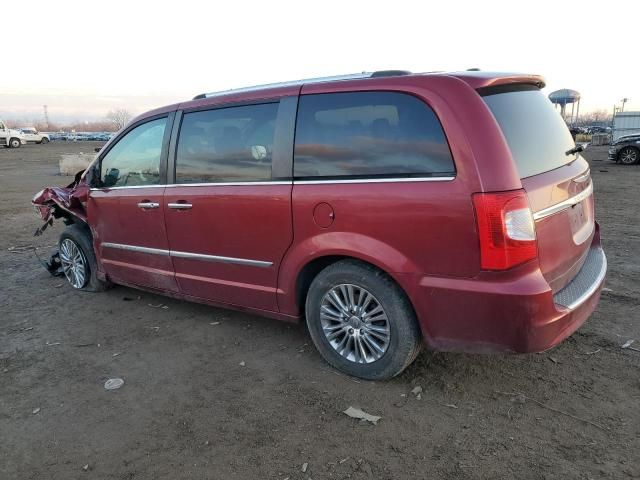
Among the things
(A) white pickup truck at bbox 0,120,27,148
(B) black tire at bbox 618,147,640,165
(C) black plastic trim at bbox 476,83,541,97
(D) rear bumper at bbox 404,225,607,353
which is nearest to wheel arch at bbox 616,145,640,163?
(B) black tire at bbox 618,147,640,165

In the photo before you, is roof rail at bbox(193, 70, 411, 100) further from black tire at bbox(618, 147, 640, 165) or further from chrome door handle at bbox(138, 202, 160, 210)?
black tire at bbox(618, 147, 640, 165)

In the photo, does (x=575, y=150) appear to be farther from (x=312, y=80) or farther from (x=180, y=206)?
(x=180, y=206)

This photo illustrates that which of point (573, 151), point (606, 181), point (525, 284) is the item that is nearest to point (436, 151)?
point (525, 284)

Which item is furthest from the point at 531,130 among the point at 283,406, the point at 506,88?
the point at 283,406

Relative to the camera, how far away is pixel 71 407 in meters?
3.25

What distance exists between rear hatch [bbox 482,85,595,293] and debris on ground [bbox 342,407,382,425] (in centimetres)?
126

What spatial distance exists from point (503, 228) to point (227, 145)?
7.13ft

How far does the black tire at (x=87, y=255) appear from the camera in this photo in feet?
17.7

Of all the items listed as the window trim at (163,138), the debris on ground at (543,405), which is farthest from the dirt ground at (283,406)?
the window trim at (163,138)

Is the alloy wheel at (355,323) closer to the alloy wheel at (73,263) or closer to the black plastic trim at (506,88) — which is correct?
the black plastic trim at (506,88)

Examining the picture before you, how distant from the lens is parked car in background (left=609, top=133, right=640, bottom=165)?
64.8 ft

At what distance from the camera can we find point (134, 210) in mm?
4559

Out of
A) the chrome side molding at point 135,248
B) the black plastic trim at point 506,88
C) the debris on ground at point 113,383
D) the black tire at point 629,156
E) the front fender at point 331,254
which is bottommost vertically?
the black tire at point 629,156

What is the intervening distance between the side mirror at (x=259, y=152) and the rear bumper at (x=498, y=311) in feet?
4.78
